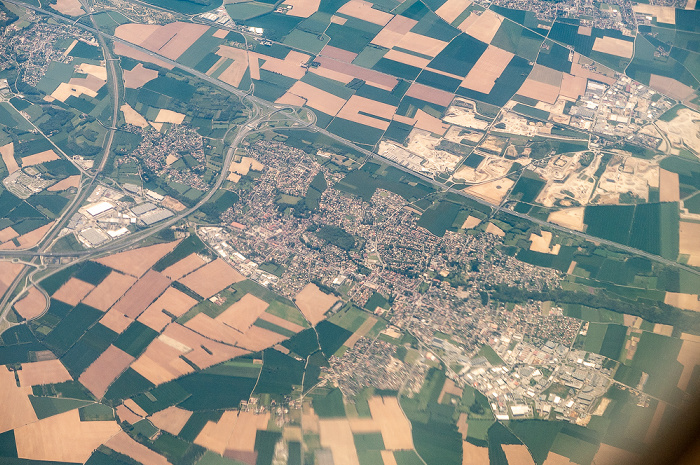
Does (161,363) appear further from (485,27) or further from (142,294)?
(485,27)

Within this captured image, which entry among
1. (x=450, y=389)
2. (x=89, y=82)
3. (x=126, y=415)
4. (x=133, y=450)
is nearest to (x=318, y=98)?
(x=89, y=82)

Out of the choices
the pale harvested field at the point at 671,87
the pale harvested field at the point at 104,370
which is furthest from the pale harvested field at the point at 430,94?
the pale harvested field at the point at 104,370

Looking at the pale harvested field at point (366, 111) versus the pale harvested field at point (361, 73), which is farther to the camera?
the pale harvested field at point (361, 73)

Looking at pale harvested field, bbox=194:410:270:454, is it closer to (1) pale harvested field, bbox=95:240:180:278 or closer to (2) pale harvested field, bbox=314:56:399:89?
(1) pale harvested field, bbox=95:240:180:278

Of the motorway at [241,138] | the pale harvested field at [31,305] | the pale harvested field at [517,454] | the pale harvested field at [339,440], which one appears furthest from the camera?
the motorway at [241,138]

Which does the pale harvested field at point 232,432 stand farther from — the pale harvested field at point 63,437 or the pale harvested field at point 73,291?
the pale harvested field at point 73,291

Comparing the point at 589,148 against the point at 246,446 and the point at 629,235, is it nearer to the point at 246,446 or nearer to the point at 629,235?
the point at 629,235
